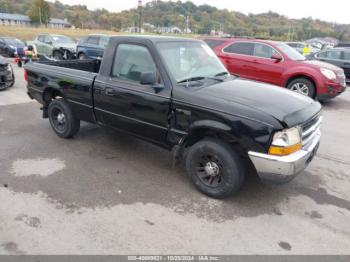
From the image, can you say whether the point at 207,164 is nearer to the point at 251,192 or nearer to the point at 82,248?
the point at 251,192

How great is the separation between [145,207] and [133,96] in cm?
147

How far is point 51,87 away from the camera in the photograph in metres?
5.13

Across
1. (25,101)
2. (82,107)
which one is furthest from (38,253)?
(25,101)

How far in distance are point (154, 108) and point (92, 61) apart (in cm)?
301

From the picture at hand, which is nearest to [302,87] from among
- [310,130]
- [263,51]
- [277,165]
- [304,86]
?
[304,86]

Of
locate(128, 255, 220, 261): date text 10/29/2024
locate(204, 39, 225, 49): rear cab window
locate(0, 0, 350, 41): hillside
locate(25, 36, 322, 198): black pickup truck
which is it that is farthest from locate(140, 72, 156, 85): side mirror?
locate(0, 0, 350, 41): hillside

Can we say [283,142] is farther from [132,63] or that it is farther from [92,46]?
[92,46]

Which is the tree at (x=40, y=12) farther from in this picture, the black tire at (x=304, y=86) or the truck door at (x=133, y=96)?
the truck door at (x=133, y=96)

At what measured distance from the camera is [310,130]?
11.5ft

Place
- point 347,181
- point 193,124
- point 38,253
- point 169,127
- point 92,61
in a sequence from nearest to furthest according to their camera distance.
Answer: point 38,253
point 193,124
point 169,127
point 347,181
point 92,61

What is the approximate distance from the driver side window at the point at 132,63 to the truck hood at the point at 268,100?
0.84 meters

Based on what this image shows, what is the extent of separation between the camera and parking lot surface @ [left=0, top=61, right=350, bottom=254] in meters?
2.80

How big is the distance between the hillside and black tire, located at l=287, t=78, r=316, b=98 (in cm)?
5573

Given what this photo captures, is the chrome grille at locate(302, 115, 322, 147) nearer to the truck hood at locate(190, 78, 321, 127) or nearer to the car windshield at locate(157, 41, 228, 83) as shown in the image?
the truck hood at locate(190, 78, 321, 127)
